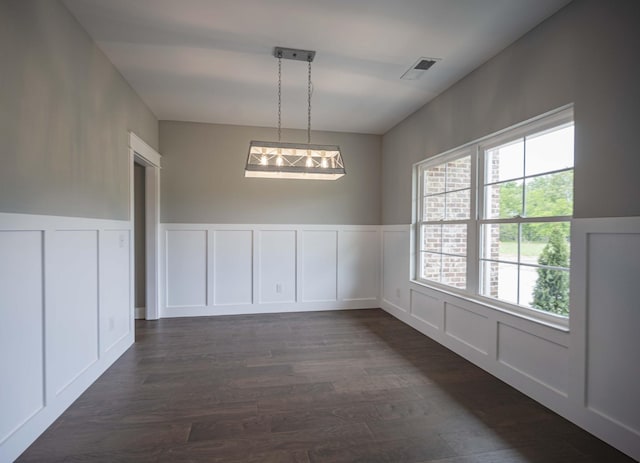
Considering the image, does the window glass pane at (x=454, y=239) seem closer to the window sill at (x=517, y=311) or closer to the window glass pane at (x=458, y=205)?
the window glass pane at (x=458, y=205)

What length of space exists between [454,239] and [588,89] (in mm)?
1781

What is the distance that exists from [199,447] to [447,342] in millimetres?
2531

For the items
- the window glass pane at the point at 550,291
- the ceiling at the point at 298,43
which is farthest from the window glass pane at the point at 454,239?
the ceiling at the point at 298,43

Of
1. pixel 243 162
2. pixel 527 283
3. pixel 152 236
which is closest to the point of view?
pixel 527 283

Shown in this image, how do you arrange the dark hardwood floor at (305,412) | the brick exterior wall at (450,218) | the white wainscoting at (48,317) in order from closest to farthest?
the white wainscoting at (48,317) < the dark hardwood floor at (305,412) < the brick exterior wall at (450,218)

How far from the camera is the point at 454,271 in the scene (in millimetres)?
3502

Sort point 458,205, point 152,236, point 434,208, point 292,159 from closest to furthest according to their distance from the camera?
1. point 292,159
2. point 458,205
3. point 434,208
4. point 152,236

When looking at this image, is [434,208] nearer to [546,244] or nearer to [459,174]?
[459,174]

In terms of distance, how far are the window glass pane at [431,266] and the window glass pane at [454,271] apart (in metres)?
0.11

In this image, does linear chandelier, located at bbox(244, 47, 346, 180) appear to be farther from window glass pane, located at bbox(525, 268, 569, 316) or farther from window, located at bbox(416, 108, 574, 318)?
window glass pane, located at bbox(525, 268, 569, 316)

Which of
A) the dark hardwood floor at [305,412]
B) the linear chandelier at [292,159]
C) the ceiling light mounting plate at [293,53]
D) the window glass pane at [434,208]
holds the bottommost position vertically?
the dark hardwood floor at [305,412]

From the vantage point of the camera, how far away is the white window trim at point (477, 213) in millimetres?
2301

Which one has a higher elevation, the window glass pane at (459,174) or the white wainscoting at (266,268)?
the window glass pane at (459,174)

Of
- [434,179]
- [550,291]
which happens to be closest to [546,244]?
[550,291]
